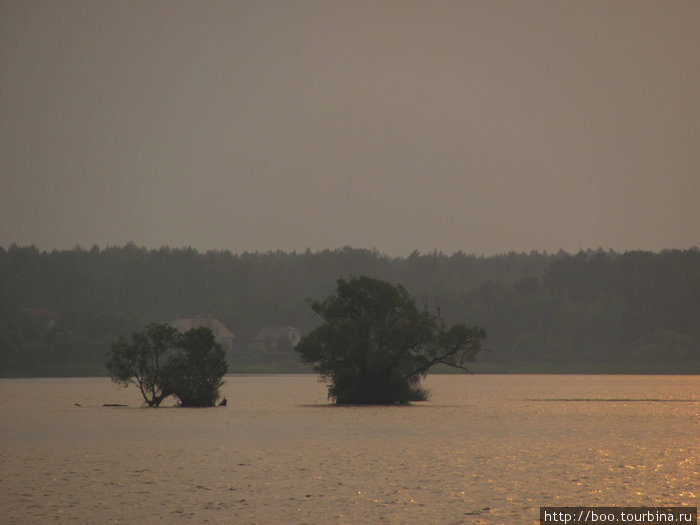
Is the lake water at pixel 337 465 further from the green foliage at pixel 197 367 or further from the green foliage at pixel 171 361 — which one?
the green foliage at pixel 171 361

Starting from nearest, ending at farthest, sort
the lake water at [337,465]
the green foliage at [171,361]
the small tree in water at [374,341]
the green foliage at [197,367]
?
the lake water at [337,465] < the green foliage at [171,361] < the green foliage at [197,367] < the small tree in water at [374,341]

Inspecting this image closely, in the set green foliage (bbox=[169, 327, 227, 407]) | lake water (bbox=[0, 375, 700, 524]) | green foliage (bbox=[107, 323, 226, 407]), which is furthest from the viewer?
green foliage (bbox=[169, 327, 227, 407])

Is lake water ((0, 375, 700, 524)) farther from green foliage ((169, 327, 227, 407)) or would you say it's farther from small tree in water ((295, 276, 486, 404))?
small tree in water ((295, 276, 486, 404))

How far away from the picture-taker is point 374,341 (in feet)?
258

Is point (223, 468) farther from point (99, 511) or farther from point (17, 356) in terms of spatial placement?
point (17, 356)

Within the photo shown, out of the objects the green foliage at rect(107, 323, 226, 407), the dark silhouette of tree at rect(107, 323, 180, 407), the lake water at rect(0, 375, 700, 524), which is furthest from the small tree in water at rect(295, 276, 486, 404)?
the dark silhouette of tree at rect(107, 323, 180, 407)

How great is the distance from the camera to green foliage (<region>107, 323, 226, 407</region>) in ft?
240

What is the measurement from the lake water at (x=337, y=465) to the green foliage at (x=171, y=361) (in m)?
1.91

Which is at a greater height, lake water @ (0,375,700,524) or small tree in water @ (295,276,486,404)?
small tree in water @ (295,276,486,404)

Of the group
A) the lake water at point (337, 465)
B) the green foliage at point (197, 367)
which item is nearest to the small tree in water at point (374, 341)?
the lake water at point (337, 465)

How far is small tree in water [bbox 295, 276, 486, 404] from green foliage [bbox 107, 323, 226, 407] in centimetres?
644

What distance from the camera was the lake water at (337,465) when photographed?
3069 centimetres

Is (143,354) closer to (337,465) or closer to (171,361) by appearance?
(171,361)

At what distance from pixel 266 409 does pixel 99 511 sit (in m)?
53.5
